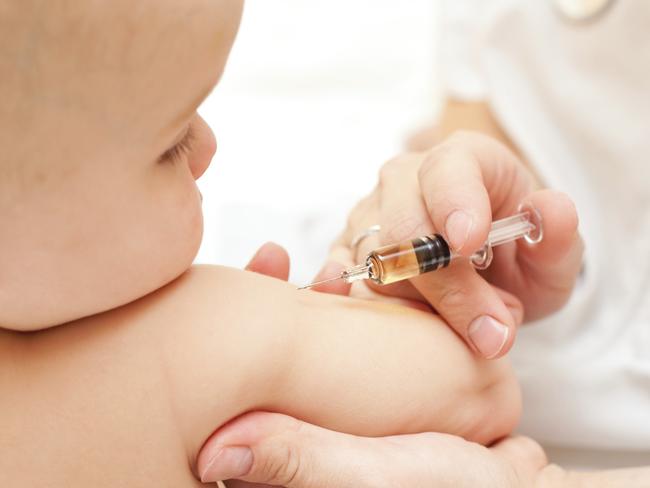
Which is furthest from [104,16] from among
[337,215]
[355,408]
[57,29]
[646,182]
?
[646,182]

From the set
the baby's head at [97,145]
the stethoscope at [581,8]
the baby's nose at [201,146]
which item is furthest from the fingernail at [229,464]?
the stethoscope at [581,8]

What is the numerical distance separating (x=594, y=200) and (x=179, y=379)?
2.93 feet

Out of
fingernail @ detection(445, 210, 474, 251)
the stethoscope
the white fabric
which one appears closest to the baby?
fingernail @ detection(445, 210, 474, 251)

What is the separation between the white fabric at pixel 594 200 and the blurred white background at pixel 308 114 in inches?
9.6

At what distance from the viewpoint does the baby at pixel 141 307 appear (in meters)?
0.49

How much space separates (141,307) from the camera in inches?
26.4

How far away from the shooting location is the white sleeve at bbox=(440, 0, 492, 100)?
169cm

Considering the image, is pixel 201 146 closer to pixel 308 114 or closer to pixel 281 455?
pixel 281 455

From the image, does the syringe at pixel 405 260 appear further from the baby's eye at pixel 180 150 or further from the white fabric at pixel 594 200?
the white fabric at pixel 594 200

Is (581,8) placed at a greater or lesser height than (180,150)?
greater

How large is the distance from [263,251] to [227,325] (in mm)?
290

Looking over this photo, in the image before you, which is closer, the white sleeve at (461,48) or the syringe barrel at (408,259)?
the syringe barrel at (408,259)

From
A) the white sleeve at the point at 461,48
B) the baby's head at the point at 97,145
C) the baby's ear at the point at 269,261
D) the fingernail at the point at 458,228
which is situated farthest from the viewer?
the white sleeve at the point at 461,48

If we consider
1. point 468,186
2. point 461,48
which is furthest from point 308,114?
point 468,186
